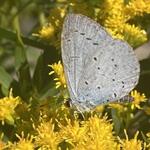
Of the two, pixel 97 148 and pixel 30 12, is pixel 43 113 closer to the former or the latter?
pixel 97 148

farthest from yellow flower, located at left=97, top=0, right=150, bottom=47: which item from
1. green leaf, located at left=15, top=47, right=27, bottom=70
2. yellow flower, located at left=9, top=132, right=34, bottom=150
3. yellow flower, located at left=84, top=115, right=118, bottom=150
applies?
yellow flower, located at left=9, top=132, right=34, bottom=150

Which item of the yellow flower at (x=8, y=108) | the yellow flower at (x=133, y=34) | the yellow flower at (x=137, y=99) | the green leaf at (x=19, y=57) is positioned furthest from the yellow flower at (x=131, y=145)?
the green leaf at (x=19, y=57)

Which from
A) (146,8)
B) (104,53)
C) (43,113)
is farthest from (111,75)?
(146,8)

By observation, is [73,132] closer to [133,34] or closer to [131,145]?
[131,145]

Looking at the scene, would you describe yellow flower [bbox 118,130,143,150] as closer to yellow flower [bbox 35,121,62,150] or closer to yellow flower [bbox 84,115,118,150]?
yellow flower [bbox 84,115,118,150]

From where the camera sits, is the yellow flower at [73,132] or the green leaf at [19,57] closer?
the yellow flower at [73,132]

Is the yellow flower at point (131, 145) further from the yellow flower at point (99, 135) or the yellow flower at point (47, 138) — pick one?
the yellow flower at point (47, 138)
